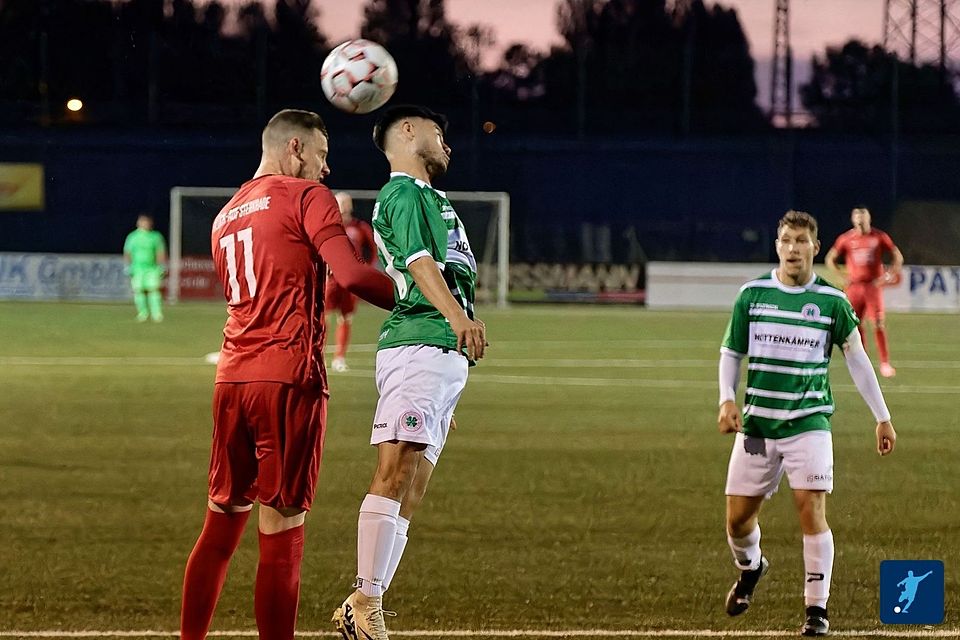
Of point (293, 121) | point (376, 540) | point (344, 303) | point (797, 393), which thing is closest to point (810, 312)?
point (797, 393)

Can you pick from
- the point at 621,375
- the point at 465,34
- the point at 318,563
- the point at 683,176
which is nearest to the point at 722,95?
the point at 683,176

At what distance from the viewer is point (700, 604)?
618 cm

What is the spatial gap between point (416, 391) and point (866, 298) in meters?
14.7

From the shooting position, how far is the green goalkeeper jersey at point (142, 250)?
2814cm

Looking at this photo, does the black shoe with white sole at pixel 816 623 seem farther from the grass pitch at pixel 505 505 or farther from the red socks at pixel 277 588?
the red socks at pixel 277 588

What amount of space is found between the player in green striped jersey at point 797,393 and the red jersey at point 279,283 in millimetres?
1743

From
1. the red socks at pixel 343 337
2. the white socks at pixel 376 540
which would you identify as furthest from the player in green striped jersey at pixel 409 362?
the red socks at pixel 343 337

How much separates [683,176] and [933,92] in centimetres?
837

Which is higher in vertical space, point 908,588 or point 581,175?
point 581,175

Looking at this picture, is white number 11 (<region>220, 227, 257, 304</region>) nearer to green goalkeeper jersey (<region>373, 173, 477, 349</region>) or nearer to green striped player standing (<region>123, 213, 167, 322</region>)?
green goalkeeper jersey (<region>373, 173, 477, 349</region>)

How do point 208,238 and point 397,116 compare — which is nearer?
point 397,116

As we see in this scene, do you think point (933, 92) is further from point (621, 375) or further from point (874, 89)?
point (621, 375)

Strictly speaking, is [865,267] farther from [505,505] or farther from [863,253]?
[505,505]

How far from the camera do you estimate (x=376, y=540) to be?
5.27m
